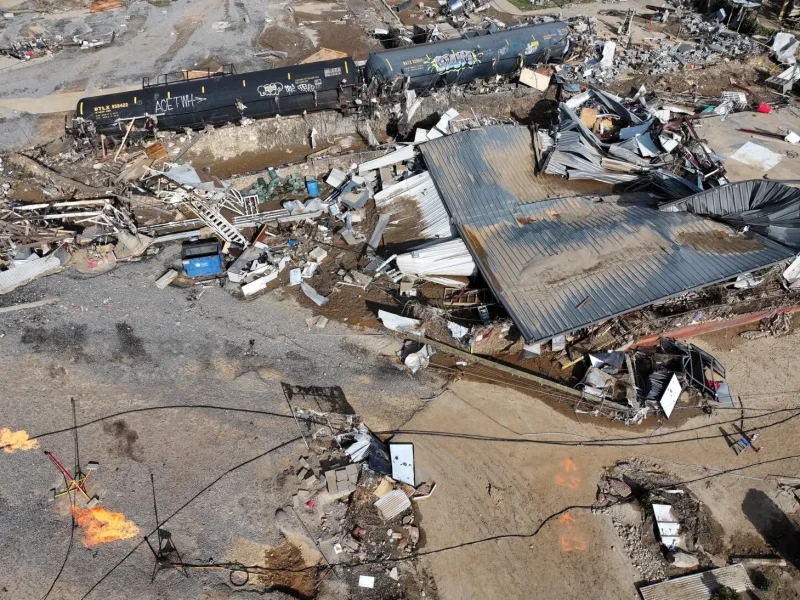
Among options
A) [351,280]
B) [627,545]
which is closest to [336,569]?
[627,545]

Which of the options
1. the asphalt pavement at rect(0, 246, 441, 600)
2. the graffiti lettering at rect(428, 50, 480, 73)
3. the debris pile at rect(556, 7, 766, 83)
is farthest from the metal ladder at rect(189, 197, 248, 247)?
the debris pile at rect(556, 7, 766, 83)

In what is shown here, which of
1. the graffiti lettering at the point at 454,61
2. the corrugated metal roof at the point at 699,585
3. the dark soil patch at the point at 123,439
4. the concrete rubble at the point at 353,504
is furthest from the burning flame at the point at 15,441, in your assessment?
the graffiti lettering at the point at 454,61

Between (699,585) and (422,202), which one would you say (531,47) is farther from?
(699,585)

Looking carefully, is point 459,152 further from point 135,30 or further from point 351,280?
point 135,30

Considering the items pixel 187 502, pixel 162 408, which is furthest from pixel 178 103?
pixel 187 502

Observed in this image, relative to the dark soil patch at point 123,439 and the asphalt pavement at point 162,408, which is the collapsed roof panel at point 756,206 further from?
the dark soil patch at point 123,439

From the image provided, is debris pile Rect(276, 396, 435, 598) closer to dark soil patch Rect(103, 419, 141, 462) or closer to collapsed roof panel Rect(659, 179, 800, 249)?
dark soil patch Rect(103, 419, 141, 462)
